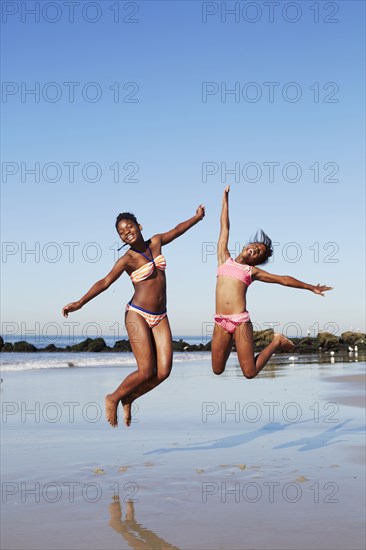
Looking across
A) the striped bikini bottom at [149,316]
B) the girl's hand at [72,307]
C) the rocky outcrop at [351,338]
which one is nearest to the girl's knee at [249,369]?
the striped bikini bottom at [149,316]

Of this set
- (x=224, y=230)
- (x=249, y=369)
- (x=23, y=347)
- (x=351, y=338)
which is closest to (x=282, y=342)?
(x=249, y=369)

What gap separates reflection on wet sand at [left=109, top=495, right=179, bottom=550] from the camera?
13.1 m

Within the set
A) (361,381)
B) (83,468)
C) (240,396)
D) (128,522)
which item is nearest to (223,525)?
(128,522)

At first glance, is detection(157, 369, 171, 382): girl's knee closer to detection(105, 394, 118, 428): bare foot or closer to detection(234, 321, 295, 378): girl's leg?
detection(105, 394, 118, 428): bare foot

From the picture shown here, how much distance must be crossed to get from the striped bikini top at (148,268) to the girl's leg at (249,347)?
52.9 inches

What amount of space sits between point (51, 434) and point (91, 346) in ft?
200

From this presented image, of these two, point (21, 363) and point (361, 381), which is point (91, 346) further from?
point (361, 381)

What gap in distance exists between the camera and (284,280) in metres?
8.43

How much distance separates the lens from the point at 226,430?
2386cm

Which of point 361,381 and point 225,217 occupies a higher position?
point 225,217

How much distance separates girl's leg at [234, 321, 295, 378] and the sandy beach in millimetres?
4686

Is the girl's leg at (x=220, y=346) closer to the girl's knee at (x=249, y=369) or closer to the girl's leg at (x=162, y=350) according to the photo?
the girl's knee at (x=249, y=369)

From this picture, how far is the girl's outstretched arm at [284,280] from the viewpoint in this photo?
25.9 feet

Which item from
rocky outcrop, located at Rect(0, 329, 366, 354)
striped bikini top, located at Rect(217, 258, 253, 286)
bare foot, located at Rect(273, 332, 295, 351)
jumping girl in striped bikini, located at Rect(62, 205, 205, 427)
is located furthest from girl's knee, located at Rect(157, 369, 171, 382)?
rocky outcrop, located at Rect(0, 329, 366, 354)
